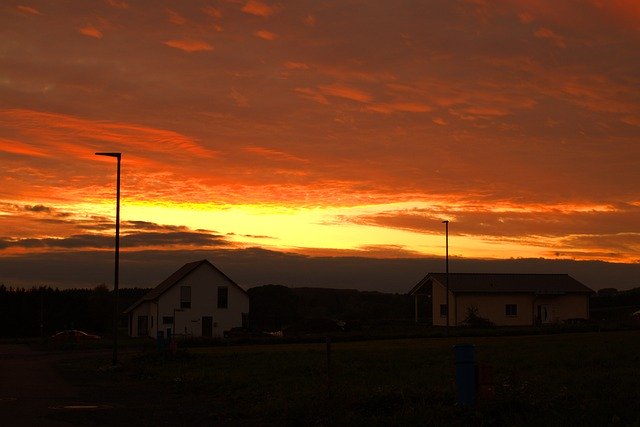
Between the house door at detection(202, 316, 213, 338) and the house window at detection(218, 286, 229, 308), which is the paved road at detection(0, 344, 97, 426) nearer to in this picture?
the house door at detection(202, 316, 213, 338)

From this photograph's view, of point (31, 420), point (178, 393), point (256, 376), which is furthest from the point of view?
point (256, 376)

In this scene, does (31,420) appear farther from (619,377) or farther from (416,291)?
(416,291)

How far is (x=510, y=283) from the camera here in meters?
75.3

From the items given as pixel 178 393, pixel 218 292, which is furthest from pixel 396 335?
pixel 178 393

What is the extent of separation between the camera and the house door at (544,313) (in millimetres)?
75000

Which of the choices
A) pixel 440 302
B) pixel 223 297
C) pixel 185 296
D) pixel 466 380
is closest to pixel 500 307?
pixel 440 302

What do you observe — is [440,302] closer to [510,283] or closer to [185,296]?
[510,283]

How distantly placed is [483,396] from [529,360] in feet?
34.4

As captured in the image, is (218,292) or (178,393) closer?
(178,393)

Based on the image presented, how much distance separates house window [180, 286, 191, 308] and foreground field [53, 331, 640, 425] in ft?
138

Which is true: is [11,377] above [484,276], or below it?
below

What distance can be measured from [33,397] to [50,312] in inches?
2918

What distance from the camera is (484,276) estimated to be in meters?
76.7

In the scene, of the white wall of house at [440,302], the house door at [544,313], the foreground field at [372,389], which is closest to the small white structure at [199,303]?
the white wall of house at [440,302]
